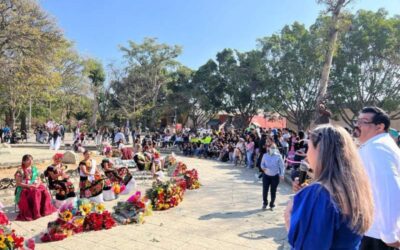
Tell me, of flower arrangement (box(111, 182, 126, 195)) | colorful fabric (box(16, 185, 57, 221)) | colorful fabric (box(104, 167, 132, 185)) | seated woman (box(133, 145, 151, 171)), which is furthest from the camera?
seated woman (box(133, 145, 151, 171))

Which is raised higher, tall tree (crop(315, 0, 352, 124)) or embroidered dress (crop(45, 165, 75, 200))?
tall tree (crop(315, 0, 352, 124))

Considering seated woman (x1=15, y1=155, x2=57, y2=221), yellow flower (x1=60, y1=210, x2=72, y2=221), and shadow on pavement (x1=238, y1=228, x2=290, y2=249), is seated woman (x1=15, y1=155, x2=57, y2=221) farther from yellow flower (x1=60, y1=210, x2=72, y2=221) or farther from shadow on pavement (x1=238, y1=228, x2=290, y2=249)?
→ shadow on pavement (x1=238, y1=228, x2=290, y2=249)

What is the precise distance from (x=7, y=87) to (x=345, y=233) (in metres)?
16.0

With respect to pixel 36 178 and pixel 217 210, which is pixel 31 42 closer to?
pixel 36 178

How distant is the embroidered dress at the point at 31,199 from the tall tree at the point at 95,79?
3413 centimetres

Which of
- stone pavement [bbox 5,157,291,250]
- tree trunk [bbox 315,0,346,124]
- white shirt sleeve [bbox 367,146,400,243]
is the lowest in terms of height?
stone pavement [bbox 5,157,291,250]

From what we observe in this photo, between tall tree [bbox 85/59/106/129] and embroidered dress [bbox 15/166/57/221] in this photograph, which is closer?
embroidered dress [bbox 15/166/57/221]

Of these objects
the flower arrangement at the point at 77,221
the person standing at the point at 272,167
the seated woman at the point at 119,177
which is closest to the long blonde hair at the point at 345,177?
the flower arrangement at the point at 77,221

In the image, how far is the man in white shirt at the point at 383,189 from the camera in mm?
2629

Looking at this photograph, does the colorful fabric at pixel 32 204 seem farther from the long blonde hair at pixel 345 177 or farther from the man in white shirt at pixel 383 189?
the long blonde hair at pixel 345 177

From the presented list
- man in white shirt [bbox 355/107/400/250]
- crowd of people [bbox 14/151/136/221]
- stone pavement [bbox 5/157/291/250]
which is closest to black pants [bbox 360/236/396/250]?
man in white shirt [bbox 355/107/400/250]

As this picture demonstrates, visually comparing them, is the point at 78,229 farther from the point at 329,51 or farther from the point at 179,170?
the point at 329,51

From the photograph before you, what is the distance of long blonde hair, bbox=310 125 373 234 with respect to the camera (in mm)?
1798

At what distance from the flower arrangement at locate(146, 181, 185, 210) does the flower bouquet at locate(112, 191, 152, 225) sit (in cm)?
67
